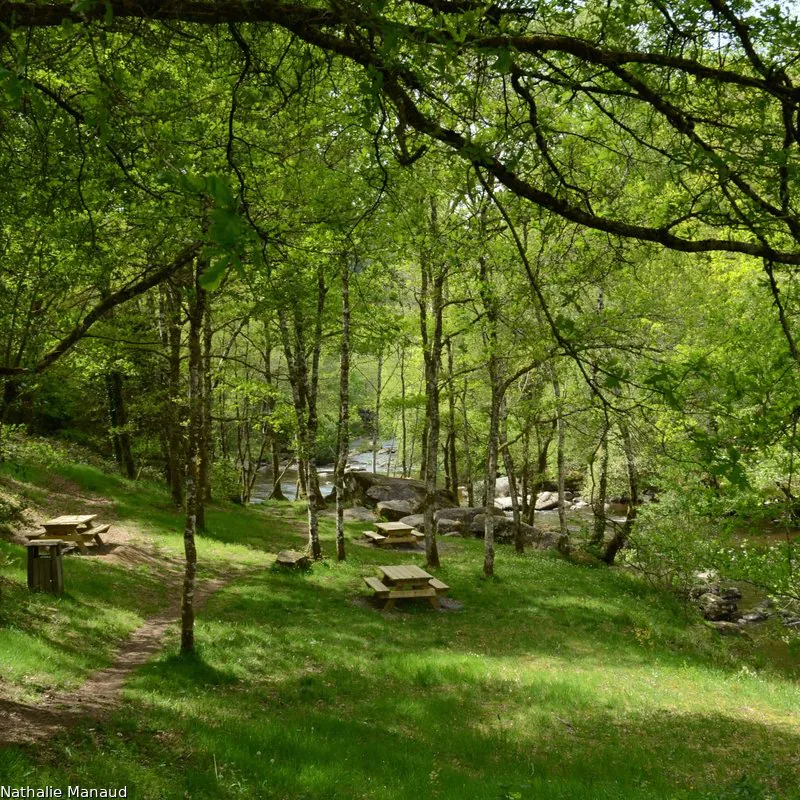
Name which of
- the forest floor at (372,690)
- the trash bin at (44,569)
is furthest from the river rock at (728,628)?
the trash bin at (44,569)

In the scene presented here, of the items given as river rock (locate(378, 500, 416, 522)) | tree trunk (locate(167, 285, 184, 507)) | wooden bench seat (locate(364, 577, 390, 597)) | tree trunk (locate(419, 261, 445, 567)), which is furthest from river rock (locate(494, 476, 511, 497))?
wooden bench seat (locate(364, 577, 390, 597))

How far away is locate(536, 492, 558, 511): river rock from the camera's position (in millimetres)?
46156

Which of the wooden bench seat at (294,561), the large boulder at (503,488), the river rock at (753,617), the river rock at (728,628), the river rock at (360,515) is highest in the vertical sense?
the wooden bench seat at (294,561)

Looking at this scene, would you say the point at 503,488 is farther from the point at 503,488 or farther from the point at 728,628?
the point at 728,628

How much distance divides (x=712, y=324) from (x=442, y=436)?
30576 mm

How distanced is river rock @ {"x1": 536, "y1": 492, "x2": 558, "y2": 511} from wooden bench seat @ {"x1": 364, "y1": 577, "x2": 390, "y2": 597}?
3162 centimetres

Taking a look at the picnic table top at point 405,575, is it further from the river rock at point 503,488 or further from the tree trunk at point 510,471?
the river rock at point 503,488

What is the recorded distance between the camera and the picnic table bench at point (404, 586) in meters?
15.2

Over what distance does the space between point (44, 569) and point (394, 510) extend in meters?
20.8

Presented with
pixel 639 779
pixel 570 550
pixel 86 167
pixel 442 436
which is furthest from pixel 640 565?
pixel 442 436

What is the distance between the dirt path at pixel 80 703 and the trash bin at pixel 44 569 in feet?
6.55

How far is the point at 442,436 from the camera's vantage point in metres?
47.2

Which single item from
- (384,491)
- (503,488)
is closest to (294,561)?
(384,491)

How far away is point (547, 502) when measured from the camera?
155 feet
